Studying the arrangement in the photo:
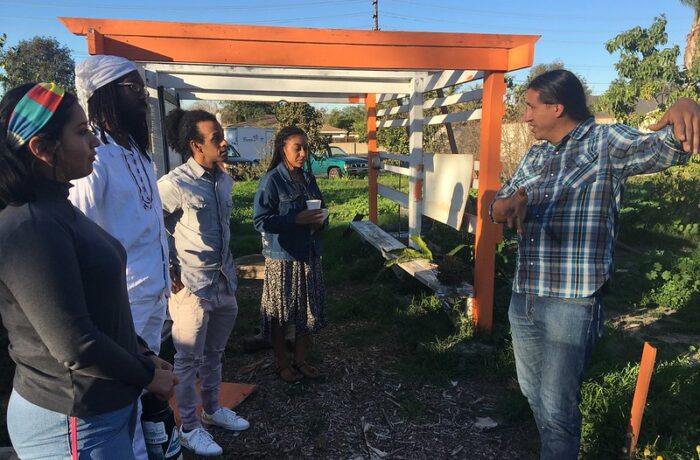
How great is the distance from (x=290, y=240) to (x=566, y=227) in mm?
1944

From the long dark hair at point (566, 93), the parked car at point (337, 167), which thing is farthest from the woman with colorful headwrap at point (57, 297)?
the parked car at point (337, 167)

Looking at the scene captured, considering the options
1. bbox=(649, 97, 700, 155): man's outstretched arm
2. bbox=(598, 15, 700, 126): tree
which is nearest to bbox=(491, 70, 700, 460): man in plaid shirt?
bbox=(649, 97, 700, 155): man's outstretched arm

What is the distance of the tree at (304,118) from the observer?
1823cm

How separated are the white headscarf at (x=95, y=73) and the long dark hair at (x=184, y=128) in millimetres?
874

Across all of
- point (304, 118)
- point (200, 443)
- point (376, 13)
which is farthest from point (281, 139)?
point (376, 13)

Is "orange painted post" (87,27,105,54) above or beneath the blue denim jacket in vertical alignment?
above

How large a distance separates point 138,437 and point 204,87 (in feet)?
12.1

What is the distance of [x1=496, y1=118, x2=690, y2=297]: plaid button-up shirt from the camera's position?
2.12m

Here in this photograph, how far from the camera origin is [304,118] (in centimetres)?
1833

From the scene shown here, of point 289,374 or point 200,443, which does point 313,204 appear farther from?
point 200,443

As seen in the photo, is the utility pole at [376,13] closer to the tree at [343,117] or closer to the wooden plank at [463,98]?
the tree at [343,117]

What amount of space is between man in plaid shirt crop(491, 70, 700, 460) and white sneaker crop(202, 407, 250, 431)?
1.91 metres

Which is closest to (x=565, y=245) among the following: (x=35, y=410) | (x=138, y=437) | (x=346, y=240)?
(x=138, y=437)

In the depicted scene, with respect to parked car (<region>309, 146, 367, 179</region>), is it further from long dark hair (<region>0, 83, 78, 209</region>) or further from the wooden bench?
long dark hair (<region>0, 83, 78, 209</region>)
